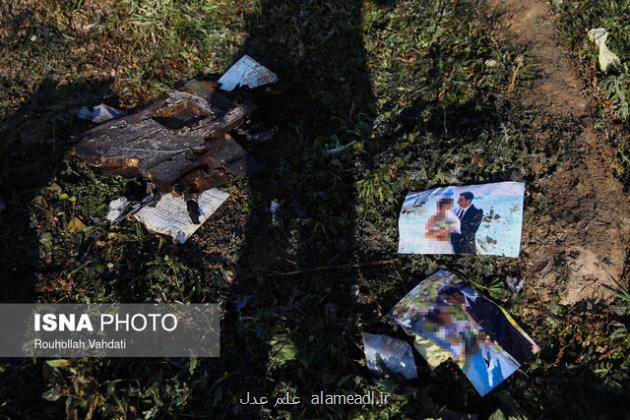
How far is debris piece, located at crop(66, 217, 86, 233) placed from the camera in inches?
143

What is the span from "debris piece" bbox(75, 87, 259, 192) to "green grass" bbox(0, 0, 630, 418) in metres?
0.18

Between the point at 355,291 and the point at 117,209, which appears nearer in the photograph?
the point at 355,291

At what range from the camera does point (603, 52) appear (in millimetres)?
3990

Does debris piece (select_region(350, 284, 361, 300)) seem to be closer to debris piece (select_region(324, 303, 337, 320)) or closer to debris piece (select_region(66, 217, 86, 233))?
debris piece (select_region(324, 303, 337, 320))

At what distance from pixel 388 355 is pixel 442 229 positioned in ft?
3.03

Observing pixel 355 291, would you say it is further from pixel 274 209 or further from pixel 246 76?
pixel 246 76

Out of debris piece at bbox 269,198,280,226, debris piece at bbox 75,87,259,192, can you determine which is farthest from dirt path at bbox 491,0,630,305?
debris piece at bbox 75,87,259,192

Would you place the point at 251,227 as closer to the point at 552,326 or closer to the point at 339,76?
the point at 339,76

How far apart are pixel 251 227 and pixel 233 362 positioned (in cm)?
97

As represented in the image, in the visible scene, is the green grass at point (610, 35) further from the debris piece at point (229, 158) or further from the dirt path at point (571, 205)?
the debris piece at point (229, 158)

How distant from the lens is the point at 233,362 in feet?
10.1

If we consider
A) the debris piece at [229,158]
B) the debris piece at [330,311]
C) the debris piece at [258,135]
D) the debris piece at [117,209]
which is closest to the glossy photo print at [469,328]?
the debris piece at [330,311]

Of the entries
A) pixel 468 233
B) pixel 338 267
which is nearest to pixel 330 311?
pixel 338 267

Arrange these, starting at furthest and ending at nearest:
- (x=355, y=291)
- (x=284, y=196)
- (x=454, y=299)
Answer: (x=284, y=196)
(x=355, y=291)
(x=454, y=299)
